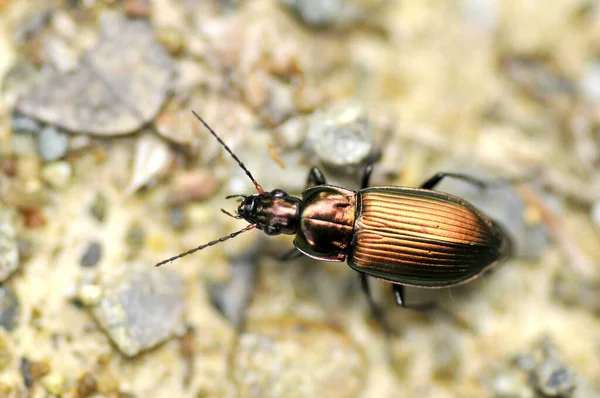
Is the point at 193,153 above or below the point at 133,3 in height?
below

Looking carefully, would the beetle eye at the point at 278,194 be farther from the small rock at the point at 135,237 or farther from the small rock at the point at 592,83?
the small rock at the point at 592,83

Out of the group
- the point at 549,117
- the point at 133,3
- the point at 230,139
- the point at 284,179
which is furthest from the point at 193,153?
the point at 549,117

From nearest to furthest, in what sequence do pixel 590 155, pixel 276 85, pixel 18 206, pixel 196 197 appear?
pixel 18 206, pixel 196 197, pixel 276 85, pixel 590 155

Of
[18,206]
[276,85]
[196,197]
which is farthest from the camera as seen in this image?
[276,85]

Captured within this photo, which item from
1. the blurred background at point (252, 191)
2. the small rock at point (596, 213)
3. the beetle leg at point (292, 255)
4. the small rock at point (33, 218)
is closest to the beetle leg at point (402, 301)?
the blurred background at point (252, 191)

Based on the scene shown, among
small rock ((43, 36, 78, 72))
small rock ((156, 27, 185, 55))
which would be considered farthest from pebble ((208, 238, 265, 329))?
small rock ((43, 36, 78, 72))

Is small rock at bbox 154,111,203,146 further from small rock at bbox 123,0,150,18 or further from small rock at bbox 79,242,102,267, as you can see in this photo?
small rock at bbox 79,242,102,267

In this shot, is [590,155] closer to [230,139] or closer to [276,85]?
[276,85]
